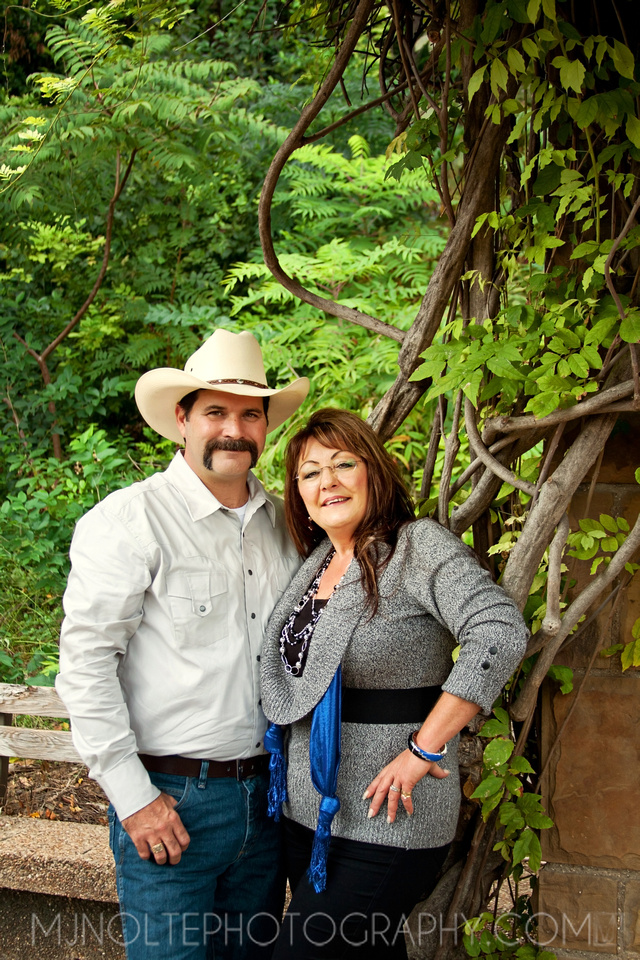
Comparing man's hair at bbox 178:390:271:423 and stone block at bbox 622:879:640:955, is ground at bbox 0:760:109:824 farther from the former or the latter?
stone block at bbox 622:879:640:955

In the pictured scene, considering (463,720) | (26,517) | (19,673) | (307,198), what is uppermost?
(307,198)

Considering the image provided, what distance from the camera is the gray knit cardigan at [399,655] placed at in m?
1.72

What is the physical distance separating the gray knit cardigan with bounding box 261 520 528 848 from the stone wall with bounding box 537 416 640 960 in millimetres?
372

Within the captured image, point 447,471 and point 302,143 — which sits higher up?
point 302,143

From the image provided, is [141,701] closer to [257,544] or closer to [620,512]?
[257,544]

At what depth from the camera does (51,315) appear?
594cm

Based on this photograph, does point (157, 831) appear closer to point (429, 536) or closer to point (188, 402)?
point (429, 536)

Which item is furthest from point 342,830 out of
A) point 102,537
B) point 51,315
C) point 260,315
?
point 51,315

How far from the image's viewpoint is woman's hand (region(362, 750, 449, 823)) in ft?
5.64

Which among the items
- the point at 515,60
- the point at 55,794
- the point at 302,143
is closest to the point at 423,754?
the point at 515,60

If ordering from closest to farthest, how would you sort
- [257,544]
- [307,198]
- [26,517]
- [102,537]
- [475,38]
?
[475,38]
[102,537]
[257,544]
[26,517]
[307,198]

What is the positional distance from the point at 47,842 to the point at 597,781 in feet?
6.51

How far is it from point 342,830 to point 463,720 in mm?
386

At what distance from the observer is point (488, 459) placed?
1952 mm
